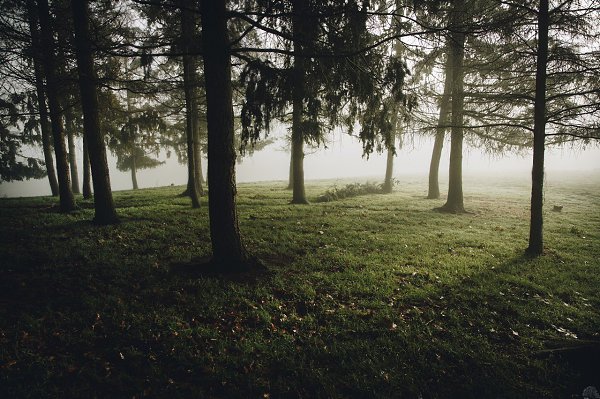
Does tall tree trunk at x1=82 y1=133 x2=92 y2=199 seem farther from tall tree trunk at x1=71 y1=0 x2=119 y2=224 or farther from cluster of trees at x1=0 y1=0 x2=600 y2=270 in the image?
tall tree trunk at x1=71 y1=0 x2=119 y2=224

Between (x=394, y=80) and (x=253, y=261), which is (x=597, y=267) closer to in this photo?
(x=394, y=80)

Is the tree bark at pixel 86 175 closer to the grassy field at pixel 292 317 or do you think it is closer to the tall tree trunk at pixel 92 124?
the grassy field at pixel 292 317

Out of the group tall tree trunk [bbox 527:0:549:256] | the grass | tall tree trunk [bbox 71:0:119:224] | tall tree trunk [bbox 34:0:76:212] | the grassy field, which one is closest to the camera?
the grassy field

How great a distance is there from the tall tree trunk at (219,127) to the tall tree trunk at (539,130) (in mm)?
7526

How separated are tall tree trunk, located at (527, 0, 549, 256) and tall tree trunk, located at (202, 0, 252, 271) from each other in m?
7.53

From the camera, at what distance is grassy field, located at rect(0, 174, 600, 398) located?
3.50m

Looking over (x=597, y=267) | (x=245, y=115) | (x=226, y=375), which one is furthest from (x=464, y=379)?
(x=597, y=267)

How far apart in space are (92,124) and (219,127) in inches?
206

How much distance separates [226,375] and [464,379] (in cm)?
298

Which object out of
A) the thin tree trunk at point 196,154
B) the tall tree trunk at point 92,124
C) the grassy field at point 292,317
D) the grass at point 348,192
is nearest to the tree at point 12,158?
the thin tree trunk at point 196,154

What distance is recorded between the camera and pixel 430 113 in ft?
45.2

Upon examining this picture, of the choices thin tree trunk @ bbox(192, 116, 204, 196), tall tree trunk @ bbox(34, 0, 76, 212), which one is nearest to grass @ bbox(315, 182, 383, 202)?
thin tree trunk @ bbox(192, 116, 204, 196)

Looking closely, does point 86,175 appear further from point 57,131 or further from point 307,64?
point 307,64

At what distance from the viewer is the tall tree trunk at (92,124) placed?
25.4 feet
